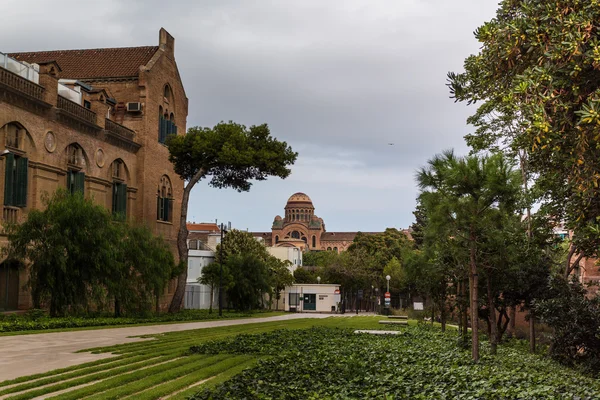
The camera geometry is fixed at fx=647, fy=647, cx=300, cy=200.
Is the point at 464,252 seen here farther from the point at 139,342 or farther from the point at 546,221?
the point at 139,342

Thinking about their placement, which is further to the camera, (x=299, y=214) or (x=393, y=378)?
(x=299, y=214)

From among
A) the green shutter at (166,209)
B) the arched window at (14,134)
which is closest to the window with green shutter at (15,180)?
the arched window at (14,134)

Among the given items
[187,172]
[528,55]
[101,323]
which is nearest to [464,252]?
[528,55]

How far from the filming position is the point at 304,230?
16888 centimetres

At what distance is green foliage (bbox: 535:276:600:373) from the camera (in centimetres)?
1950

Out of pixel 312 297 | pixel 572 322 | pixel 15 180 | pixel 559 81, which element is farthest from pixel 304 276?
pixel 559 81

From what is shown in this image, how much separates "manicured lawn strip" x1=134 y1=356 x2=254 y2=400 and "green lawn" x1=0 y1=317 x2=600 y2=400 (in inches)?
0.7

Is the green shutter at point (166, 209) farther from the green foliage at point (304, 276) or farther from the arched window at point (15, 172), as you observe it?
→ the green foliage at point (304, 276)

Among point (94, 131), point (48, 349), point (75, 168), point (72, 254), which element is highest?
point (94, 131)

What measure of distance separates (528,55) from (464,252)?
18.1 ft

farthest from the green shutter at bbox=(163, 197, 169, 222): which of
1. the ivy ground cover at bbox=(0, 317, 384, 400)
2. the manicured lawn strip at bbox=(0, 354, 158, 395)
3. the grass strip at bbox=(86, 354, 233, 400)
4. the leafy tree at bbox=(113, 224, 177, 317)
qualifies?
the manicured lawn strip at bbox=(0, 354, 158, 395)

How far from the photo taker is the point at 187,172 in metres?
45.4

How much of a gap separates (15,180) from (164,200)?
19.1m

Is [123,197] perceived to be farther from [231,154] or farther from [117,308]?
[117,308]
